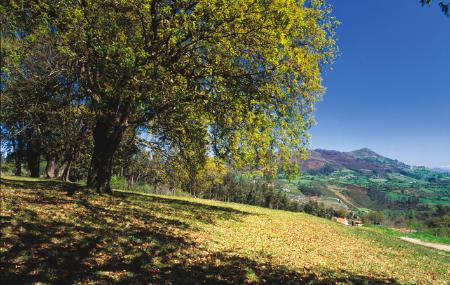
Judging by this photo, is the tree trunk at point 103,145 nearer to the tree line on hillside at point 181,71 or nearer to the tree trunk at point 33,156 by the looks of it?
the tree line on hillside at point 181,71

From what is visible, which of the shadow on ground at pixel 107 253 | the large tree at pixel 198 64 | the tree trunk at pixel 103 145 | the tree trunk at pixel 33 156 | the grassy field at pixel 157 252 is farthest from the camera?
the tree trunk at pixel 33 156

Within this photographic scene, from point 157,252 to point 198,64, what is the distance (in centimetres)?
1235

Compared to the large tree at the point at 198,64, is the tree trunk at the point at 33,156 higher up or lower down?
lower down

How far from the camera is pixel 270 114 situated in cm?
2017

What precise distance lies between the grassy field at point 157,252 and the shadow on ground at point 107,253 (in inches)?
1.1

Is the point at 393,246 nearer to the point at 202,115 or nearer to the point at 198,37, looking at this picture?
the point at 202,115

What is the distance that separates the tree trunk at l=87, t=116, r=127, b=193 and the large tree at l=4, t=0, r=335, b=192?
0.07 metres

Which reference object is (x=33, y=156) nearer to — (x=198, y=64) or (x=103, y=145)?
(x=103, y=145)

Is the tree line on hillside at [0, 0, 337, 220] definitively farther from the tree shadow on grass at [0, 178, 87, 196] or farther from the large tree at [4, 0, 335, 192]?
the tree shadow on grass at [0, 178, 87, 196]

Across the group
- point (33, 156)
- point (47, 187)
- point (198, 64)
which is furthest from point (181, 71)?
point (33, 156)

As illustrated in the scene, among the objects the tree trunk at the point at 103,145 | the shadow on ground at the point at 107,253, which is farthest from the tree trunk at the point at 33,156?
the shadow on ground at the point at 107,253

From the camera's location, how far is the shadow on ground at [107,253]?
8328 millimetres

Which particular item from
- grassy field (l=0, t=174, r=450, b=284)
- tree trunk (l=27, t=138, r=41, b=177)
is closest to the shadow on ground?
grassy field (l=0, t=174, r=450, b=284)

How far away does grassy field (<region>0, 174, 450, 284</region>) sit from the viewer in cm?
869
